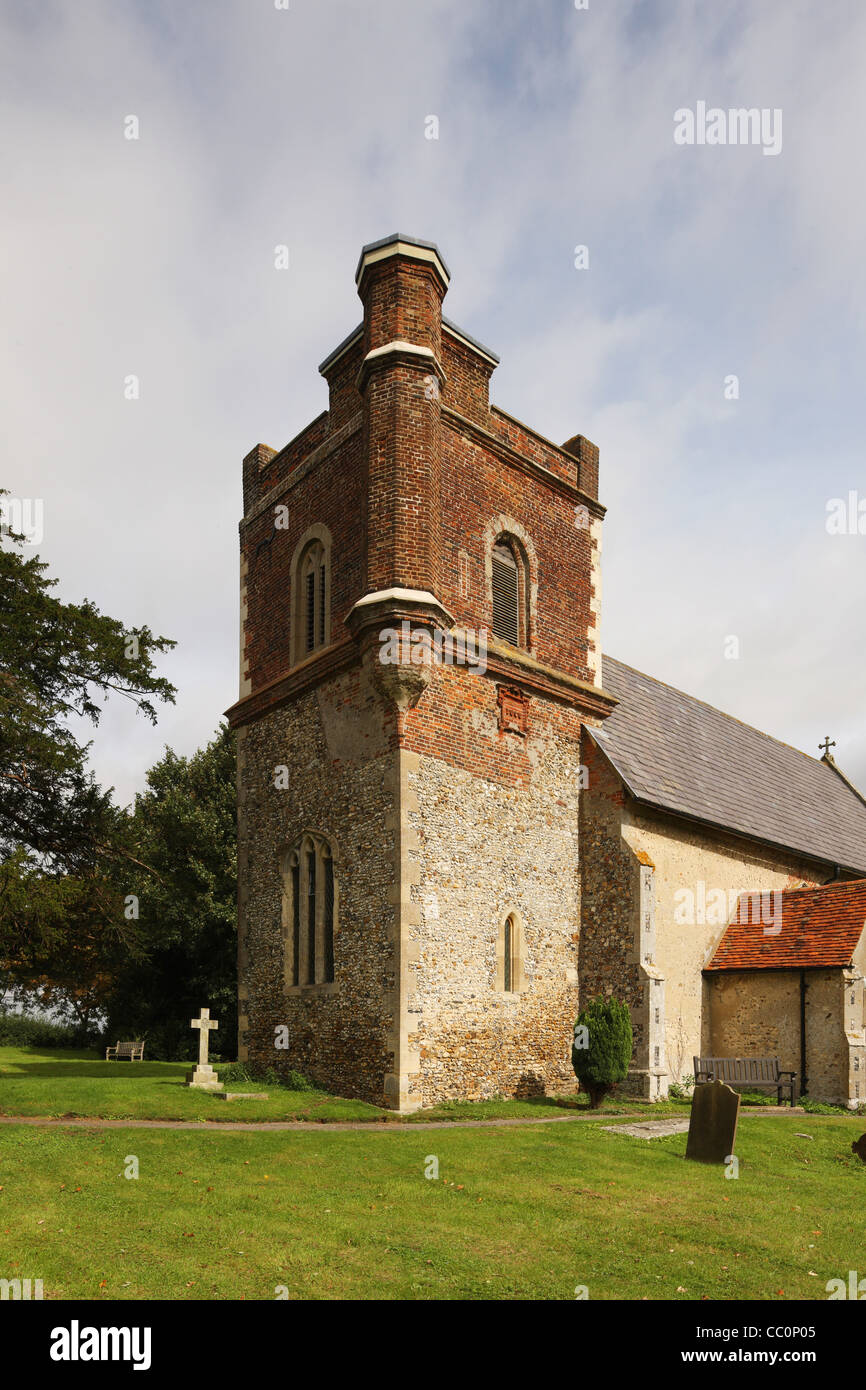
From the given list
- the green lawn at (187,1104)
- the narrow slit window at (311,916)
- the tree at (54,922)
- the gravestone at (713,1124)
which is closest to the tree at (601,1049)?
the green lawn at (187,1104)

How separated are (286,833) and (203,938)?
1351cm

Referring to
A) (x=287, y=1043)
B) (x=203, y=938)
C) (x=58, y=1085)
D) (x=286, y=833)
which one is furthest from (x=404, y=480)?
(x=203, y=938)

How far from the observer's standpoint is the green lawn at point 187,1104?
14492 mm

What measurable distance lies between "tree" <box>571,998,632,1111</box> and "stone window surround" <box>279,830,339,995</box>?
4288 mm

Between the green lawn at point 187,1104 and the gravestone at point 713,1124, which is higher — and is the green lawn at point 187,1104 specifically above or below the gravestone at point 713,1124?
below

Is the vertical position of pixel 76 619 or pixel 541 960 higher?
pixel 76 619

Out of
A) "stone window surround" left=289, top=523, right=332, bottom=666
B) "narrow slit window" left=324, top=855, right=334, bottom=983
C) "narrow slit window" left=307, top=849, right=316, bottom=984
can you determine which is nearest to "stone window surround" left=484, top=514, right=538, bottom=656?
"stone window surround" left=289, top=523, right=332, bottom=666

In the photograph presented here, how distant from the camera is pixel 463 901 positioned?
1689 centimetres

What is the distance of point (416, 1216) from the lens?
9.42 meters

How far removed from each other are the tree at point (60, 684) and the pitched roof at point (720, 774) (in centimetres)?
1063

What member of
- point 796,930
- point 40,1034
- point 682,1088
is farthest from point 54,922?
point 40,1034

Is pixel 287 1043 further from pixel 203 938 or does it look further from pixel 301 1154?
pixel 203 938

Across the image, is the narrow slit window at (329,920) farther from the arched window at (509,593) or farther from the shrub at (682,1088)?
the shrub at (682,1088)

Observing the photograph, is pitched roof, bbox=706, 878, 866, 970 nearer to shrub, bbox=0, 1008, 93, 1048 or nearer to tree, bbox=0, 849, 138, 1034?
tree, bbox=0, 849, 138, 1034
